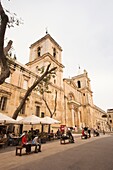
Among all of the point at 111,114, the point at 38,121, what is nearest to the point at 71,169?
the point at 38,121

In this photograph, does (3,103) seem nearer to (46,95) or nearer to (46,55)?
(46,95)

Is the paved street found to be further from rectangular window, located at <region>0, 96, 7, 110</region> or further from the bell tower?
the bell tower

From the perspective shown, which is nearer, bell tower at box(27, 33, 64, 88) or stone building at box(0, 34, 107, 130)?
stone building at box(0, 34, 107, 130)

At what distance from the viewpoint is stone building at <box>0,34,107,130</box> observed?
18861 millimetres

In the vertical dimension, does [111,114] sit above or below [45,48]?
below

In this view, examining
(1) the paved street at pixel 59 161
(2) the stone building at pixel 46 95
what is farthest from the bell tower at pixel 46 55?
(1) the paved street at pixel 59 161

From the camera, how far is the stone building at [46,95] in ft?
61.9

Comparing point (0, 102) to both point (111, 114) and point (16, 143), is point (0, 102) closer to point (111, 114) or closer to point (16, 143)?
point (16, 143)

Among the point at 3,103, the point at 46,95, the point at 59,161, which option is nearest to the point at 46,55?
the point at 46,95

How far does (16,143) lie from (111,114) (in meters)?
75.6

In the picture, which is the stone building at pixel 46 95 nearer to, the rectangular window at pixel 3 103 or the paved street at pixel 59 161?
the rectangular window at pixel 3 103

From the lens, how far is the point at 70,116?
109 feet

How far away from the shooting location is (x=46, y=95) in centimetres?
2566

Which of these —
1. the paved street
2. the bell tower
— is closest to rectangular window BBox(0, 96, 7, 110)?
the paved street
